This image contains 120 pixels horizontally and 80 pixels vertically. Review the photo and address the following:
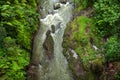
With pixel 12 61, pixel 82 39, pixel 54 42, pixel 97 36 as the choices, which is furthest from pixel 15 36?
pixel 97 36

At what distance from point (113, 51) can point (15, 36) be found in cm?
519

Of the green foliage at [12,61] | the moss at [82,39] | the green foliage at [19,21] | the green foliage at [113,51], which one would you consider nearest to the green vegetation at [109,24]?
the green foliage at [113,51]

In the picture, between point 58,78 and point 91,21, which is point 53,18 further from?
point 58,78

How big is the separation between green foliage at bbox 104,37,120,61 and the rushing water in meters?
2.42

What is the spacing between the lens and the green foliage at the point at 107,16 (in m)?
12.2

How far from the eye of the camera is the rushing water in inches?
489

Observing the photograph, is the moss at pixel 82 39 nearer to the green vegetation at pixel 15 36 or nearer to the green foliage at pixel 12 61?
the green vegetation at pixel 15 36

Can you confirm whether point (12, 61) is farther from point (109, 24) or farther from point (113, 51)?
point (109, 24)

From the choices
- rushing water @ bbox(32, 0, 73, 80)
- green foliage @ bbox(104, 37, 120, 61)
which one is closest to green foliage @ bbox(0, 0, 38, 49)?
rushing water @ bbox(32, 0, 73, 80)

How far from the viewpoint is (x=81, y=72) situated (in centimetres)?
1184

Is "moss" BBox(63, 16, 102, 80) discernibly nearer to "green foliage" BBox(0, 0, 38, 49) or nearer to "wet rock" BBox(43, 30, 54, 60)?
"wet rock" BBox(43, 30, 54, 60)

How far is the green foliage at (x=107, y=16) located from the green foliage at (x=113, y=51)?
0.84m

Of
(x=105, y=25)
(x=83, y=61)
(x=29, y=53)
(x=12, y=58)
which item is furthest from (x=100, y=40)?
(x=12, y=58)

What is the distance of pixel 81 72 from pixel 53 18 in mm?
5186
